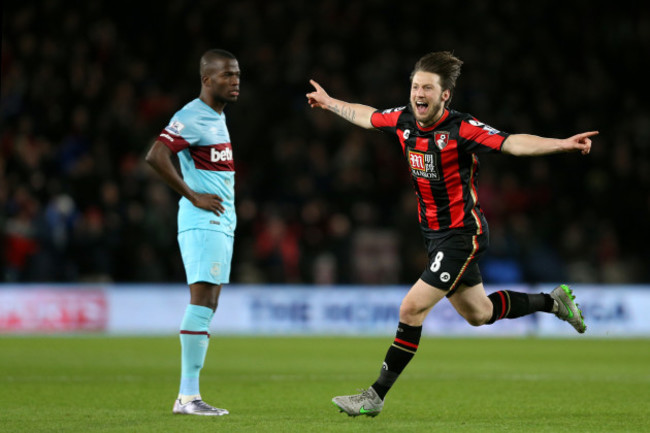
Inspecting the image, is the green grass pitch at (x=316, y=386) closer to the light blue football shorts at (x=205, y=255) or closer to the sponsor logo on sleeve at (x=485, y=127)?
the light blue football shorts at (x=205, y=255)

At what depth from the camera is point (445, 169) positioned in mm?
6629

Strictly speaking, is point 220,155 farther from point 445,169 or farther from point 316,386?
point 316,386

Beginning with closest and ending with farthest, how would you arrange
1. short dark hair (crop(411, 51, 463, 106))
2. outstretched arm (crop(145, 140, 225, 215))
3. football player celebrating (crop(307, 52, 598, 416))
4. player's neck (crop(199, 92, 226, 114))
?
football player celebrating (crop(307, 52, 598, 416))
short dark hair (crop(411, 51, 463, 106))
outstretched arm (crop(145, 140, 225, 215))
player's neck (crop(199, 92, 226, 114))

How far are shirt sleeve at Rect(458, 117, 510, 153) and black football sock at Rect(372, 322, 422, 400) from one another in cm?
120

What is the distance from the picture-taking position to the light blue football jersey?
685cm

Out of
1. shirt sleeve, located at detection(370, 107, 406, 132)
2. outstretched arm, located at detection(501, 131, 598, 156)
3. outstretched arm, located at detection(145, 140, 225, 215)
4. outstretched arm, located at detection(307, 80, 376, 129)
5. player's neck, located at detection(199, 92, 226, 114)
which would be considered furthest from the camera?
outstretched arm, located at detection(307, 80, 376, 129)

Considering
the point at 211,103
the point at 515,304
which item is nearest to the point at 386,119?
the point at 211,103

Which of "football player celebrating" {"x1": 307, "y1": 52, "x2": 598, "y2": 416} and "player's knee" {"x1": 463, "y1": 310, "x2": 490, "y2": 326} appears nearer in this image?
"football player celebrating" {"x1": 307, "y1": 52, "x2": 598, "y2": 416}

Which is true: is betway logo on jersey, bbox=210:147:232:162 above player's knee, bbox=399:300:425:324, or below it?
above

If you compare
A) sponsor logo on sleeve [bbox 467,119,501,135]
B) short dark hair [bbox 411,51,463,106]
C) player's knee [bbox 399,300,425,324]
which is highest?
short dark hair [bbox 411,51,463,106]

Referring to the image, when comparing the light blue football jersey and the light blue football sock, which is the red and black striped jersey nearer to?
the light blue football jersey

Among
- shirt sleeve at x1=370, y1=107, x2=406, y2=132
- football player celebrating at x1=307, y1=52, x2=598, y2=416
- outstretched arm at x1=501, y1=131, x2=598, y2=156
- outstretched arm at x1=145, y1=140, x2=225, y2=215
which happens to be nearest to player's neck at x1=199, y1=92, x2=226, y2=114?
outstretched arm at x1=145, y1=140, x2=225, y2=215

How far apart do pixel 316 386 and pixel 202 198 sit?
264cm

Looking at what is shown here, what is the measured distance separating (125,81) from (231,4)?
333 centimetres
